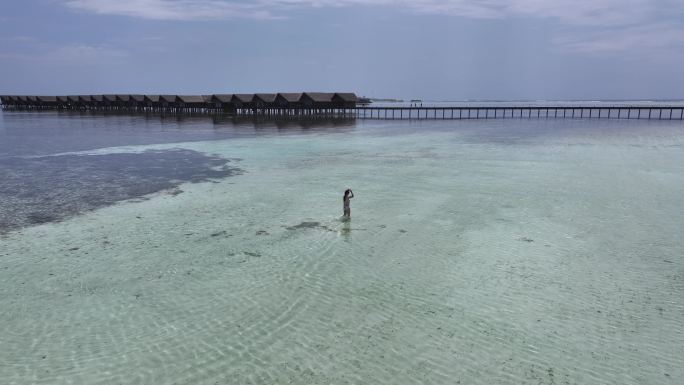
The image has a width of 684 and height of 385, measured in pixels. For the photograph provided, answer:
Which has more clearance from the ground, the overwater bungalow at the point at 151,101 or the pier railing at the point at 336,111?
the overwater bungalow at the point at 151,101

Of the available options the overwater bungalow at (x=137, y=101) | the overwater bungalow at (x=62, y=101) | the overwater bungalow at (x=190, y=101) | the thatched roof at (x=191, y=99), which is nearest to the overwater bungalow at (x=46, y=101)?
the overwater bungalow at (x=62, y=101)

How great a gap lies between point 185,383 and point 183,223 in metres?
6.30

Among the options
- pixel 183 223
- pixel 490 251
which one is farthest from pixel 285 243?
pixel 490 251

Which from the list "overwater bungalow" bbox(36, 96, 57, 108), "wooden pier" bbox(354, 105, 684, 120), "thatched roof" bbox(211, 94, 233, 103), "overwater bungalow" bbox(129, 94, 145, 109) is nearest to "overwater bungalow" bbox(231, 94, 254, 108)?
"thatched roof" bbox(211, 94, 233, 103)

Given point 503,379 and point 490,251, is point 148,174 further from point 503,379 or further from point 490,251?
point 503,379

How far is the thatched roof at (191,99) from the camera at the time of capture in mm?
71000

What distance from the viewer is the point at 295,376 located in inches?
197

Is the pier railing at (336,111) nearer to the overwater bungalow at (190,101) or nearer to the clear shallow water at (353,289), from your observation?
the overwater bungalow at (190,101)

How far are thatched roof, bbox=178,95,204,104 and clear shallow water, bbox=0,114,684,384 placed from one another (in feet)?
202

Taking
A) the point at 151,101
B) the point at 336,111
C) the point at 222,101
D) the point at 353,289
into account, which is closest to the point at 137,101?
the point at 151,101

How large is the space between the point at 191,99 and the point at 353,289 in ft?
236

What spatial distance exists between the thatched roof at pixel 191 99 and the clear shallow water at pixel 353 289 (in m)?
61.5

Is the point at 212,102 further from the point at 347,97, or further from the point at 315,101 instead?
the point at 347,97

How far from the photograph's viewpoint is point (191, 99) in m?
72.1
